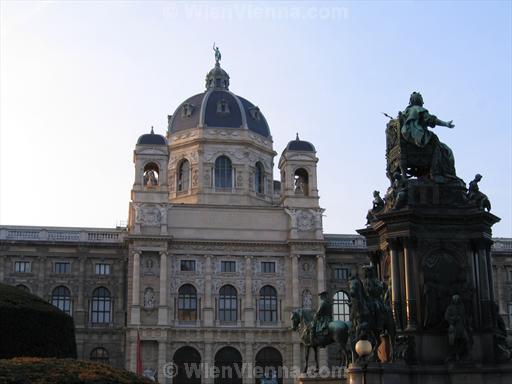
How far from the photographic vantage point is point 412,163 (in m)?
23.7

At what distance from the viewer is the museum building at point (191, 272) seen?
68.4 meters

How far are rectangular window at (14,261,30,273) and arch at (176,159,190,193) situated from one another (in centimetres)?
1598

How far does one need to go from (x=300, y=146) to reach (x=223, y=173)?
7886 millimetres

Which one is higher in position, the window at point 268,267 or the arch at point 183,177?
the arch at point 183,177

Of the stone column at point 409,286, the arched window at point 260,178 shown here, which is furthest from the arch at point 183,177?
the stone column at point 409,286

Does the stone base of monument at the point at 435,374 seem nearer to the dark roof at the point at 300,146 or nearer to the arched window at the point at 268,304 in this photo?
the arched window at the point at 268,304

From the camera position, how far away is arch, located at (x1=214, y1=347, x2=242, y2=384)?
68.1 meters

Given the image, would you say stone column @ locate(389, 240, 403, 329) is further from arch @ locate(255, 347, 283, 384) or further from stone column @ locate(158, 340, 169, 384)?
arch @ locate(255, 347, 283, 384)

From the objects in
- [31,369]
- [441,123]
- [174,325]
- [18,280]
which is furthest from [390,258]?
[18,280]

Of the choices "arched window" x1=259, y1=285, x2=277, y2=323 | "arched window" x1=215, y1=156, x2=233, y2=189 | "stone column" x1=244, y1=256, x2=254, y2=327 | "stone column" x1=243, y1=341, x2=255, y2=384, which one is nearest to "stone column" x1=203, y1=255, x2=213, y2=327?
"stone column" x1=244, y1=256, x2=254, y2=327

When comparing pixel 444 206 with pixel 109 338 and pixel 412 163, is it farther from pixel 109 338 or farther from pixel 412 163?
pixel 109 338

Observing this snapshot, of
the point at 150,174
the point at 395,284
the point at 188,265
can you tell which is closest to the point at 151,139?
the point at 150,174

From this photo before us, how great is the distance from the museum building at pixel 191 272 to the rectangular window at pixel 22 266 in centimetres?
9

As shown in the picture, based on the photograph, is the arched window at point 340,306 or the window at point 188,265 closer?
the window at point 188,265
